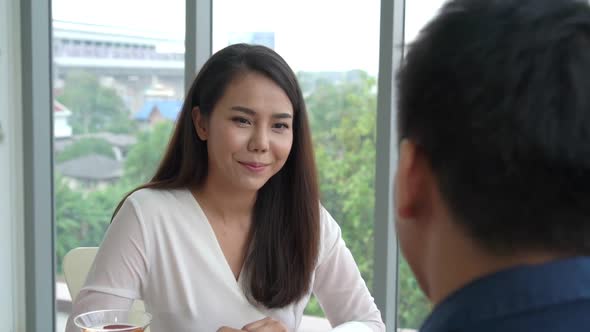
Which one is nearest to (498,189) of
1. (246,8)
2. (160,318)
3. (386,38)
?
(160,318)

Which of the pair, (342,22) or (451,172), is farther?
(342,22)

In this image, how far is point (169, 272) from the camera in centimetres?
182

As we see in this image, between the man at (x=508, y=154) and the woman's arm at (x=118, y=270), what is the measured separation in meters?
1.25

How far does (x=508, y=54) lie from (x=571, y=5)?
8cm

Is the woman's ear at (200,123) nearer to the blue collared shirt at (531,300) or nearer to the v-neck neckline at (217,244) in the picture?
the v-neck neckline at (217,244)

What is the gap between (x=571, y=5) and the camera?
1.96ft

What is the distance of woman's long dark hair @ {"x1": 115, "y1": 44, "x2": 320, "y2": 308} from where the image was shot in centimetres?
186

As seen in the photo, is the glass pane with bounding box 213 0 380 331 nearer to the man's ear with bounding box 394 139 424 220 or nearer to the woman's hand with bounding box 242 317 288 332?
the woman's hand with bounding box 242 317 288 332

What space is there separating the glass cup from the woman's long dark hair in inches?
18.9

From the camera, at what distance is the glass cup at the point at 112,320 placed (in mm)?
1374

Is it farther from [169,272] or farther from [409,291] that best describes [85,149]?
[169,272]

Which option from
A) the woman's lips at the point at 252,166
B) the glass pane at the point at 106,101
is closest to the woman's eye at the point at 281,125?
the woman's lips at the point at 252,166

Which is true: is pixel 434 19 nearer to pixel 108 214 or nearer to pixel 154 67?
pixel 154 67

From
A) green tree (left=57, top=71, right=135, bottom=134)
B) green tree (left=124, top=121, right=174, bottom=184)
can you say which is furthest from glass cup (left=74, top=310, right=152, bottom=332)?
green tree (left=57, top=71, right=135, bottom=134)
